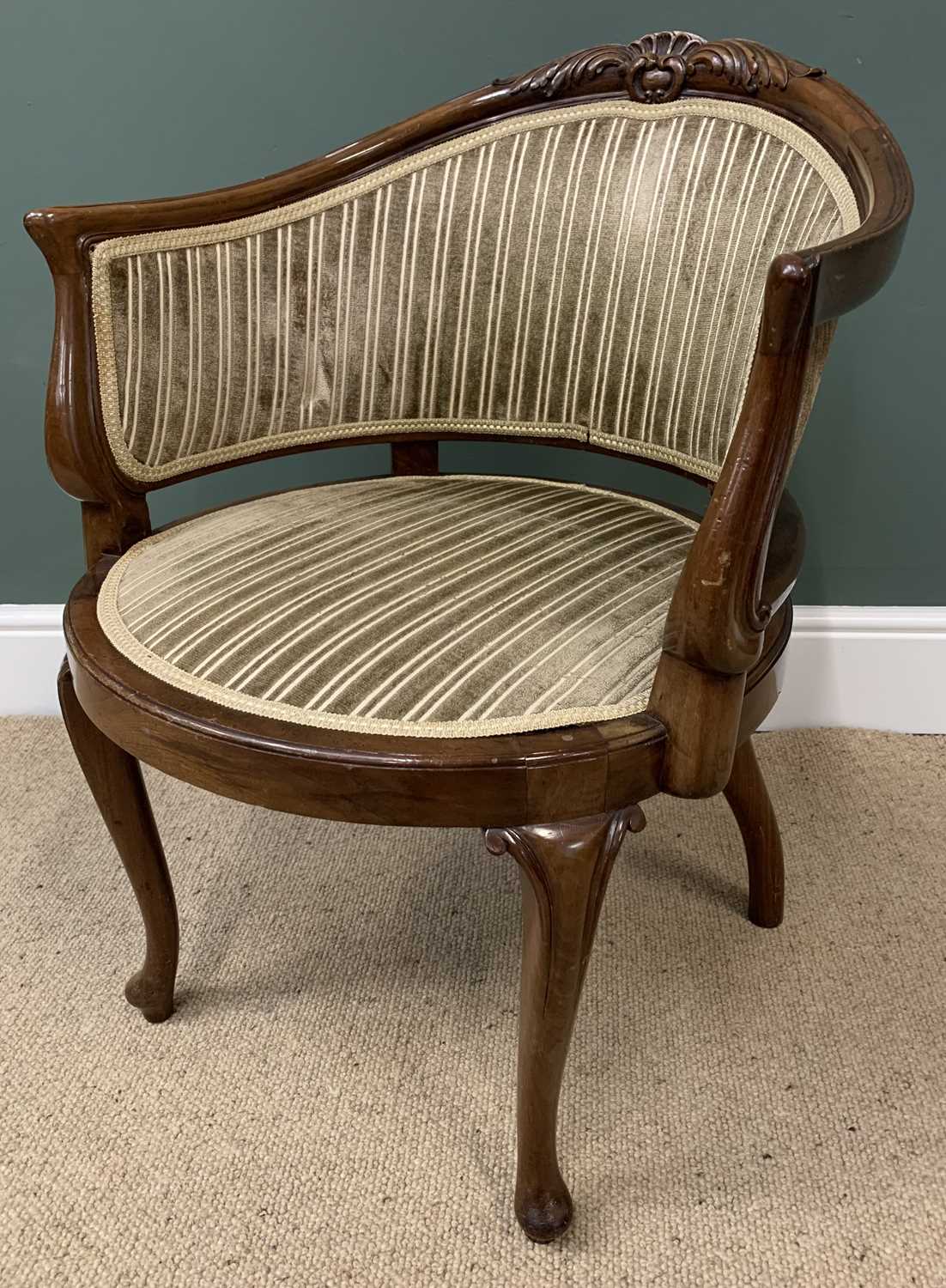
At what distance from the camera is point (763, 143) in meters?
0.96

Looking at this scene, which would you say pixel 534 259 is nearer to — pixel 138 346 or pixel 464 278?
pixel 464 278

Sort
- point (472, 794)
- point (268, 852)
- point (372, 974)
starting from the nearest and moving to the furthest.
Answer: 1. point (472, 794)
2. point (372, 974)
3. point (268, 852)

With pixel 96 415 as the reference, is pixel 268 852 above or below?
below

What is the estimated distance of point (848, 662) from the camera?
1555 millimetres

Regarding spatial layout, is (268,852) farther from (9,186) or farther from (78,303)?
(9,186)

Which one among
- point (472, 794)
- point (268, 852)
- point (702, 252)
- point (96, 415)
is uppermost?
point (702, 252)

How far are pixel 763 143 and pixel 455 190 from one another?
0.29 metres

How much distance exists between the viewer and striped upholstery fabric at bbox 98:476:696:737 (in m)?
0.77

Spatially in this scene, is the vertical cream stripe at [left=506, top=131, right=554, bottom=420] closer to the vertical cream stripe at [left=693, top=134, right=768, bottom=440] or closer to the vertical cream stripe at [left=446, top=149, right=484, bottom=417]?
the vertical cream stripe at [left=446, top=149, right=484, bottom=417]

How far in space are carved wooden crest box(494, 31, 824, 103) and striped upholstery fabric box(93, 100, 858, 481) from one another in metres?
0.02

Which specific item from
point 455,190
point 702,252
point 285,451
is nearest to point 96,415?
point 285,451

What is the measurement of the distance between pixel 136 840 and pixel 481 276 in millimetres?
636

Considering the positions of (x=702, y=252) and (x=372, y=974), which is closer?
(x=702, y=252)

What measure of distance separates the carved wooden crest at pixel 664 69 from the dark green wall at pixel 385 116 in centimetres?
28
